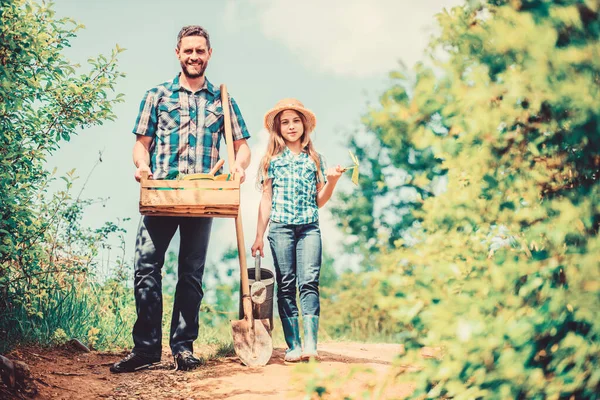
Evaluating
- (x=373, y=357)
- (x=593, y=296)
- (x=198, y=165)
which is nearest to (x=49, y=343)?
(x=198, y=165)

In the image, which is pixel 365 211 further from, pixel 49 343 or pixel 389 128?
pixel 389 128

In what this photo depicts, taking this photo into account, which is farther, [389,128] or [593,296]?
[389,128]

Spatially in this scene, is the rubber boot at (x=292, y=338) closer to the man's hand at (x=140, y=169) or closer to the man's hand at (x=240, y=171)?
the man's hand at (x=240, y=171)

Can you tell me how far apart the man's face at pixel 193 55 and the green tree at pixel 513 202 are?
8.91 feet

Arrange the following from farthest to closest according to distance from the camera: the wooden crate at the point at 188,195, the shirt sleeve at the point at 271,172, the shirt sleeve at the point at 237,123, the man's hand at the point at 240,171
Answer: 1. the shirt sleeve at the point at 237,123
2. the shirt sleeve at the point at 271,172
3. the man's hand at the point at 240,171
4. the wooden crate at the point at 188,195

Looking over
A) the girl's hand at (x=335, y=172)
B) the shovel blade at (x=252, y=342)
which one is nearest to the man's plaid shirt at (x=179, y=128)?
the girl's hand at (x=335, y=172)

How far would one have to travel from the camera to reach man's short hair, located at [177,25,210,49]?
16.4 ft

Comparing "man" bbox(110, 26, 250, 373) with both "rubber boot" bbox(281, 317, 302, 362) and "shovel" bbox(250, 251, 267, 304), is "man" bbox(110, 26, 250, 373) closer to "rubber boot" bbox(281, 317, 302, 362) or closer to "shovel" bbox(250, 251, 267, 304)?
"shovel" bbox(250, 251, 267, 304)

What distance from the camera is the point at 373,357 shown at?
6.30 meters

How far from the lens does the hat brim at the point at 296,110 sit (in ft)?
17.2

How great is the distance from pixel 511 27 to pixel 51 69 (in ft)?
15.0

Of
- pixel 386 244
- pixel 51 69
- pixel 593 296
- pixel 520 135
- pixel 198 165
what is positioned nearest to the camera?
pixel 593 296

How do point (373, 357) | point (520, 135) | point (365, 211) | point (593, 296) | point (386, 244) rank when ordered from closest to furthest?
point (593, 296) → point (520, 135) → point (373, 357) → point (386, 244) → point (365, 211)

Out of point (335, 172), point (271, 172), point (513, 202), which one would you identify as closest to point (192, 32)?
point (271, 172)
